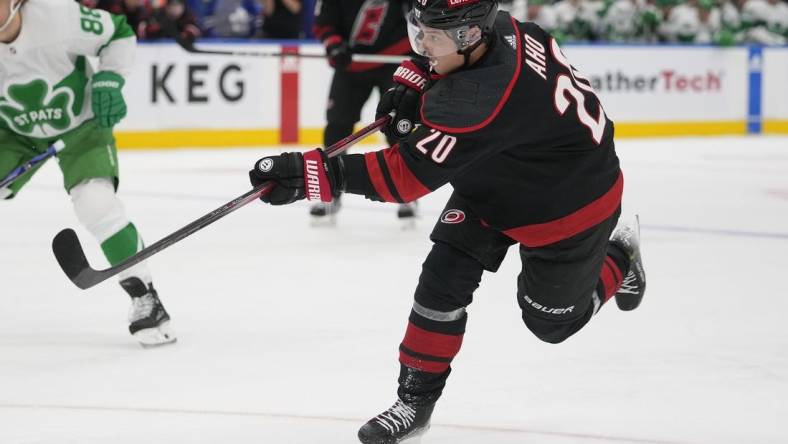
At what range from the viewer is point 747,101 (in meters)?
10.8

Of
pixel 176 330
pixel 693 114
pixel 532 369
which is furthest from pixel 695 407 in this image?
pixel 693 114

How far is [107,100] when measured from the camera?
3387 mm

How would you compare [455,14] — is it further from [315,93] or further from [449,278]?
A: [315,93]

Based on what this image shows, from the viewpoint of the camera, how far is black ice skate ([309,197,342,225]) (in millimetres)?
5680

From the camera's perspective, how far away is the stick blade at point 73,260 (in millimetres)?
2746

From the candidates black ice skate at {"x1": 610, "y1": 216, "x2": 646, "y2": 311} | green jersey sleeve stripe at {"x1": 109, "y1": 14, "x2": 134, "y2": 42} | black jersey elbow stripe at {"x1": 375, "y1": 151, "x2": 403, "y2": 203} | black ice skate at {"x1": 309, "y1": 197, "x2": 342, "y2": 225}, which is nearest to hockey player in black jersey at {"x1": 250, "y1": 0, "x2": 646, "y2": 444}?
black jersey elbow stripe at {"x1": 375, "y1": 151, "x2": 403, "y2": 203}

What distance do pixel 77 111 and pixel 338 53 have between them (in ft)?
7.66

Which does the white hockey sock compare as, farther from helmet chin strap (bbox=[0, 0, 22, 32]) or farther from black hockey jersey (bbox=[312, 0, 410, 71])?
black hockey jersey (bbox=[312, 0, 410, 71])

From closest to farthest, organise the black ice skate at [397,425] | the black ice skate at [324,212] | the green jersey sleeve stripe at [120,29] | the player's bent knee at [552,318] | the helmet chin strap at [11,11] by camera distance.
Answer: the black ice skate at [397,425] → the player's bent knee at [552,318] → the helmet chin strap at [11,11] → the green jersey sleeve stripe at [120,29] → the black ice skate at [324,212]

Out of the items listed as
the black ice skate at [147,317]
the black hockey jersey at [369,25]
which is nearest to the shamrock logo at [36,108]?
the black ice skate at [147,317]

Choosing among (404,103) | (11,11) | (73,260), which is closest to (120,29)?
(11,11)

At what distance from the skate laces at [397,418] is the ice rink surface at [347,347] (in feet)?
0.34

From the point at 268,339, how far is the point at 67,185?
0.69m

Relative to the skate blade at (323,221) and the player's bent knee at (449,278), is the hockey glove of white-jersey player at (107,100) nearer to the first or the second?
the player's bent knee at (449,278)
